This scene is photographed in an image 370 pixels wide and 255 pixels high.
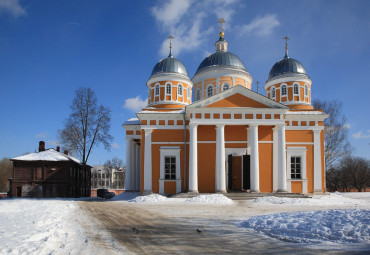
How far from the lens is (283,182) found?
64.1 feet

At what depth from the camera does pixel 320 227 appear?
288 inches

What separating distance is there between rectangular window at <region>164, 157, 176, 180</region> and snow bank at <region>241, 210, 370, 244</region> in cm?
1277

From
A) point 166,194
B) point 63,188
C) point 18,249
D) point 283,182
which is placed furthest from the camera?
point 63,188

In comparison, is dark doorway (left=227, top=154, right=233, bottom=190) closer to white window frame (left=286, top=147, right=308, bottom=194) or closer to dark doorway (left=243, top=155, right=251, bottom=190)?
dark doorway (left=243, top=155, right=251, bottom=190)

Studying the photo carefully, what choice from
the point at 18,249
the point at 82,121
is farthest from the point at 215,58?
the point at 18,249

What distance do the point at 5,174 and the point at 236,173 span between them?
46.8 m

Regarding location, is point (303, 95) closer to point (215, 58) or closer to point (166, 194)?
point (215, 58)

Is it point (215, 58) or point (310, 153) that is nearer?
point (310, 153)

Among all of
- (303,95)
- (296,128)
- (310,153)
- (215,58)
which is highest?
(215,58)

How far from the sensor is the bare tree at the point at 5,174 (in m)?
51.2

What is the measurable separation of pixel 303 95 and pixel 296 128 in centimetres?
407

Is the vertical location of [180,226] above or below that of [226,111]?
below

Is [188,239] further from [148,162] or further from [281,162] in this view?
[148,162]

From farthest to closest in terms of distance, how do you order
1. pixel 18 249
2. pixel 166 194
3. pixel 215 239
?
pixel 166 194 → pixel 215 239 → pixel 18 249
